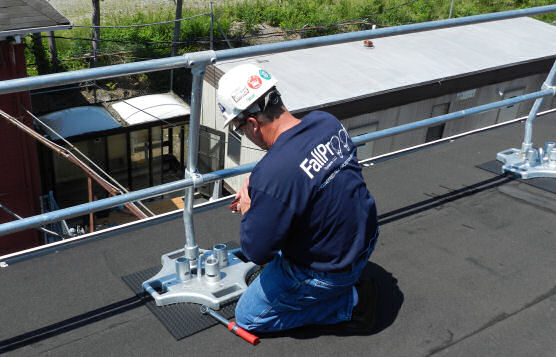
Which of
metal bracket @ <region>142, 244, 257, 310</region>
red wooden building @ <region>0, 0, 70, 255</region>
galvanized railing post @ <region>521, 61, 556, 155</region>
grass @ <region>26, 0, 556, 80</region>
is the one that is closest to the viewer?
metal bracket @ <region>142, 244, 257, 310</region>

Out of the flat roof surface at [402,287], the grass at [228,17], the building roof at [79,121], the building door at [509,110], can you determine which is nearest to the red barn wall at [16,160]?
the building roof at [79,121]

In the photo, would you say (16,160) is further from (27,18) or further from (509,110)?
(509,110)

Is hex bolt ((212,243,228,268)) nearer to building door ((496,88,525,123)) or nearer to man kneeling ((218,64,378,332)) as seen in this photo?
man kneeling ((218,64,378,332))

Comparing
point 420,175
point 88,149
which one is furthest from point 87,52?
point 420,175

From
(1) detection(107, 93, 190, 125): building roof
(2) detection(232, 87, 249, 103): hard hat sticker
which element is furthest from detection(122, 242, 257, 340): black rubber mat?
(1) detection(107, 93, 190, 125): building roof

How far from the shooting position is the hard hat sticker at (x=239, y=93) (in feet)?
7.34

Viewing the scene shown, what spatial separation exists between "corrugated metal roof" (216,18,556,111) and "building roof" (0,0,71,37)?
377 cm

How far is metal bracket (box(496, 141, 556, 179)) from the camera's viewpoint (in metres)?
4.19

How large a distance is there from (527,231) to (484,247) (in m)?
0.40

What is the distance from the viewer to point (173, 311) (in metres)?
2.71

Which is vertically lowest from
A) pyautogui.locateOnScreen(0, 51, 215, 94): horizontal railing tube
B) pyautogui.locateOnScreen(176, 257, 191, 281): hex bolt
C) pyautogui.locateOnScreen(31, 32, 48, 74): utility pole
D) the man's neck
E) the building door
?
pyautogui.locateOnScreen(31, 32, 48, 74): utility pole

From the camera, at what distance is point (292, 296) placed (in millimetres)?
2457

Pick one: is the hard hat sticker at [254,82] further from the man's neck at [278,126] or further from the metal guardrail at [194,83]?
the metal guardrail at [194,83]

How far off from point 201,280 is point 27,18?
8062 mm
